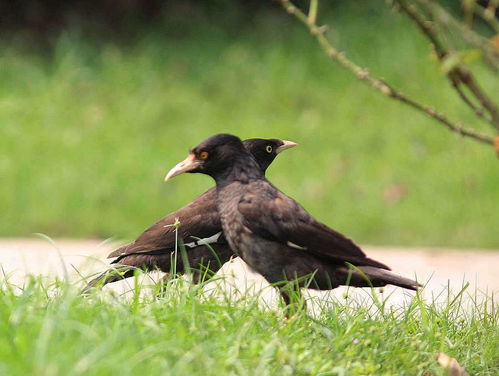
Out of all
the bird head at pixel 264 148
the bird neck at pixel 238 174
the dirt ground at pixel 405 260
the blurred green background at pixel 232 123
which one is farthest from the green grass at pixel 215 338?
the blurred green background at pixel 232 123

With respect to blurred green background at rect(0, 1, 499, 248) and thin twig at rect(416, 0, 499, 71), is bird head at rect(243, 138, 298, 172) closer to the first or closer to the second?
thin twig at rect(416, 0, 499, 71)

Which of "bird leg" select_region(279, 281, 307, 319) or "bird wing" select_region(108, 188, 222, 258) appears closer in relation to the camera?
"bird leg" select_region(279, 281, 307, 319)

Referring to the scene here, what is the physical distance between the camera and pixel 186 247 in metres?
4.60

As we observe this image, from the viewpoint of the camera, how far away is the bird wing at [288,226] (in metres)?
4.19

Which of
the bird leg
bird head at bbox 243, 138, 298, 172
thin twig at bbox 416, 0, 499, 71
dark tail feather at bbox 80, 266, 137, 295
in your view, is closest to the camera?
thin twig at bbox 416, 0, 499, 71

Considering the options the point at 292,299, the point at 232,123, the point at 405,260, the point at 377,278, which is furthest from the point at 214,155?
the point at 232,123

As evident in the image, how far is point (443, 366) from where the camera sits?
3.92 metres

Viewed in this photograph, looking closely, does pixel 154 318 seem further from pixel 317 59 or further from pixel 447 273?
pixel 317 59

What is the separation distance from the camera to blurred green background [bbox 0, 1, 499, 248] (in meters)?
9.41

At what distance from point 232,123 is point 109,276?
6.57 meters

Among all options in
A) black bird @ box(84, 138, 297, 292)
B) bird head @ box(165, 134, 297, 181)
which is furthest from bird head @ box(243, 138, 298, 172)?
bird head @ box(165, 134, 297, 181)

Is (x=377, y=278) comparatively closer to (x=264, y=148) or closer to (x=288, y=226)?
(x=288, y=226)

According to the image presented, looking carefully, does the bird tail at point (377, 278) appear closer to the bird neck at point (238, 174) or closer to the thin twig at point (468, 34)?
the bird neck at point (238, 174)

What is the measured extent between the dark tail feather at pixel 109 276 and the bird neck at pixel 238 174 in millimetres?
582
